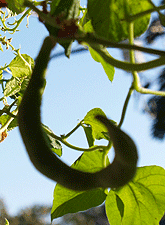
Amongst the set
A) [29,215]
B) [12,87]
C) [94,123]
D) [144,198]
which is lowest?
[29,215]

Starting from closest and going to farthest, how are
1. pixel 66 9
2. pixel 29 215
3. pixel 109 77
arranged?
pixel 66 9 < pixel 109 77 < pixel 29 215

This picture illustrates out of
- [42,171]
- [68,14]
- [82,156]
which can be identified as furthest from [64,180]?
[82,156]

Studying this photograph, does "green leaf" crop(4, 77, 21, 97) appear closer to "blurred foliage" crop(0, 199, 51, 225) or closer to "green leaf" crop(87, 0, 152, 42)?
"green leaf" crop(87, 0, 152, 42)

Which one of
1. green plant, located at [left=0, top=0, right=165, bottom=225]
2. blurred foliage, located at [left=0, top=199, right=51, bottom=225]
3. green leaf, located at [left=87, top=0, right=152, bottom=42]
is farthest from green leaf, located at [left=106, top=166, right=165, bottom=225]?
blurred foliage, located at [left=0, top=199, right=51, bottom=225]

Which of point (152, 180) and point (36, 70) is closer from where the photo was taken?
point (36, 70)

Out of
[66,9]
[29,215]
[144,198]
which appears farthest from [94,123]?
[29,215]

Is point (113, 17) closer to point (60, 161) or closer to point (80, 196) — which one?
point (60, 161)

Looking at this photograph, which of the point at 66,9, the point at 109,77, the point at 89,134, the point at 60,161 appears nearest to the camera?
the point at 60,161

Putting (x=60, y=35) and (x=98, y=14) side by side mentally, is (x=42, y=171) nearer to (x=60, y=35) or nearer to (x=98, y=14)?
(x=60, y=35)
